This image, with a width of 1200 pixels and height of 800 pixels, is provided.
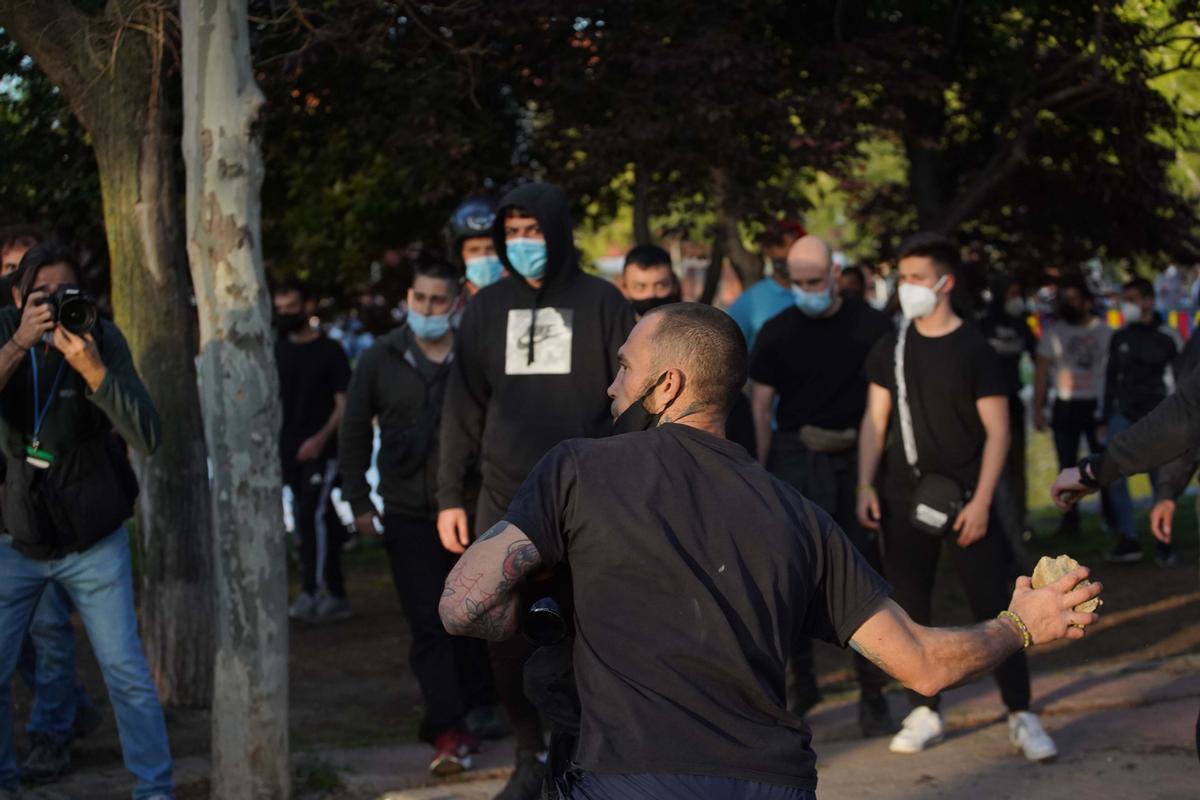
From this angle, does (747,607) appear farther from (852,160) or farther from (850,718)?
(852,160)

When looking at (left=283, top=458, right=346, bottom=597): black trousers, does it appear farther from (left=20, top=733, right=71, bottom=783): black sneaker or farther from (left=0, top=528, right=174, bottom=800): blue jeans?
(left=0, top=528, right=174, bottom=800): blue jeans

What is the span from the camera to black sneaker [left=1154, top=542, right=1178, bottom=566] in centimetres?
1151

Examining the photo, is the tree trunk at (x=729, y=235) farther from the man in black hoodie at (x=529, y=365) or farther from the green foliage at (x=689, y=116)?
the man in black hoodie at (x=529, y=365)

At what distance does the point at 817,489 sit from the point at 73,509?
129 inches

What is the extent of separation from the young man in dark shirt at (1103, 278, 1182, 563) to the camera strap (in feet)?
27.3

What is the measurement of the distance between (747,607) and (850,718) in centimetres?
444

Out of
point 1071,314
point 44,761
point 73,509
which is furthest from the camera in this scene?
point 1071,314

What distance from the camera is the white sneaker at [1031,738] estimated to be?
21.5 ft

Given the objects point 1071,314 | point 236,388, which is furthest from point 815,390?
point 1071,314

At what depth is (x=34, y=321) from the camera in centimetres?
529

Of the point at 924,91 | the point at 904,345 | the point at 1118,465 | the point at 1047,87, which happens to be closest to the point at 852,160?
the point at 924,91

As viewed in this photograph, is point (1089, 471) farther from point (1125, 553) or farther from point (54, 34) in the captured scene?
point (1125, 553)

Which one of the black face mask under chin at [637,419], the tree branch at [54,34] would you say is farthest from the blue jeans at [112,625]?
the tree branch at [54,34]

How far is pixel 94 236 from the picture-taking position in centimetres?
1056
